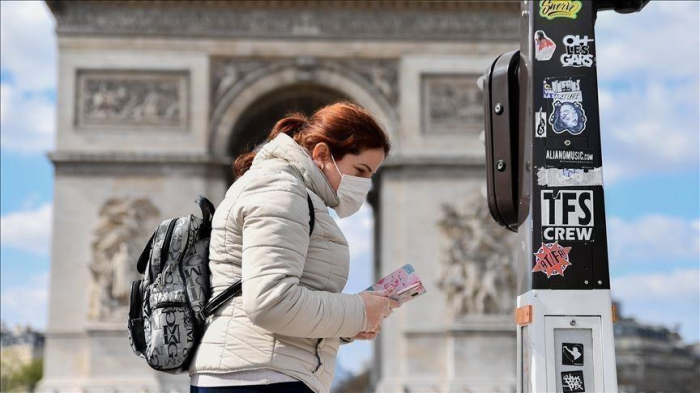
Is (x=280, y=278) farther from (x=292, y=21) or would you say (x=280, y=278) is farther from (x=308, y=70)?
(x=292, y=21)

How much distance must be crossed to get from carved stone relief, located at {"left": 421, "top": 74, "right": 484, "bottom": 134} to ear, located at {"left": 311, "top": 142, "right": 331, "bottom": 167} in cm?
1669

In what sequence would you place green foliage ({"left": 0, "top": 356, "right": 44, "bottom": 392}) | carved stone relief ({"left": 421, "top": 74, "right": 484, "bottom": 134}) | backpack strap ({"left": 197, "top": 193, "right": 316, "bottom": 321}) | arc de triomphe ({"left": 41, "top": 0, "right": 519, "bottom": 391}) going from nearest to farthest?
backpack strap ({"left": 197, "top": 193, "right": 316, "bottom": 321}) → arc de triomphe ({"left": 41, "top": 0, "right": 519, "bottom": 391}) → carved stone relief ({"left": 421, "top": 74, "right": 484, "bottom": 134}) → green foliage ({"left": 0, "top": 356, "right": 44, "bottom": 392})

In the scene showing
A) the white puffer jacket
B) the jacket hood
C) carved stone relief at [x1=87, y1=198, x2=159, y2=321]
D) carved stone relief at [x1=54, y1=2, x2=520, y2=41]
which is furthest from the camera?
carved stone relief at [x1=54, y1=2, x2=520, y2=41]

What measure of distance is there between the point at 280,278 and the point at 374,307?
34 cm

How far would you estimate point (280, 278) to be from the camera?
2.83 metres

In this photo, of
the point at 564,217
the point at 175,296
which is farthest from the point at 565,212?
the point at 175,296

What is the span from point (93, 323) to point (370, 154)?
16.1 m

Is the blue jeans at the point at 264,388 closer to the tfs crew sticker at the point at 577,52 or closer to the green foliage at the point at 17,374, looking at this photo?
the tfs crew sticker at the point at 577,52

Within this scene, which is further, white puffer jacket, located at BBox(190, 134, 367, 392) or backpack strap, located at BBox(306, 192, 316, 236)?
backpack strap, located at BBox(306, 192, 316, 236)

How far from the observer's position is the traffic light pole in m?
3.12

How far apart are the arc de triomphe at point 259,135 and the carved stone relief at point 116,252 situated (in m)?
0.02

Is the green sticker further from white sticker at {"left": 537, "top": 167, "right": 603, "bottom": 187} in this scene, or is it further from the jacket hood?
the jacket hood

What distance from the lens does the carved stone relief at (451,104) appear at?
64.9ft

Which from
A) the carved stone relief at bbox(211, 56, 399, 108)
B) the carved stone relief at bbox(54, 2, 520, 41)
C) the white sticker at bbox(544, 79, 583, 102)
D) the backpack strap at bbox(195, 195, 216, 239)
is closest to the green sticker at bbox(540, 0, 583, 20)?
the white sticker at bbox(544, 79, 583, 102)
